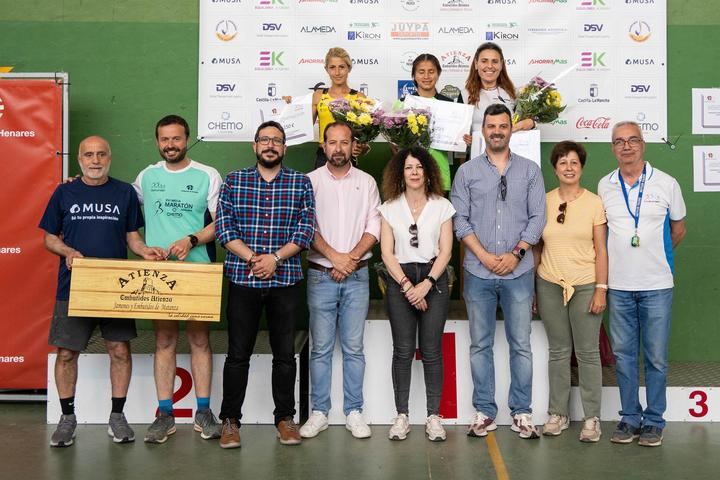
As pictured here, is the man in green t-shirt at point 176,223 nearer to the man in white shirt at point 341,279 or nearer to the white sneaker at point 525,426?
the man in white shirt at point 341,279

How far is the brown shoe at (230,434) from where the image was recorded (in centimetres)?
404

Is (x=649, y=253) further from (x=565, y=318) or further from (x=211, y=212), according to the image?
(x=211, y=212)

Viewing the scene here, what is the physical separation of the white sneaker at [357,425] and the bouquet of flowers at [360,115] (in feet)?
5.29

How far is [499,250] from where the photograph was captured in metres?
4.20

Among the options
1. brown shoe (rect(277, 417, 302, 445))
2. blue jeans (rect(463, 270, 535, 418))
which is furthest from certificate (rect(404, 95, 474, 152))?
brown shoe (rect(277, 417, 302, 445))

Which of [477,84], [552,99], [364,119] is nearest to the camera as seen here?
[364,119]

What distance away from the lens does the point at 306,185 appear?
13.7 ft

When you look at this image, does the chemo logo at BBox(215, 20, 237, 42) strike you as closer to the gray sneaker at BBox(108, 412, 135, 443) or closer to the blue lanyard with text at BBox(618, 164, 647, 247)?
the gray sneaker at BBox(108, 412, 135, 443)

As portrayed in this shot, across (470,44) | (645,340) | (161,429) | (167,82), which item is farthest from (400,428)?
(167,82)

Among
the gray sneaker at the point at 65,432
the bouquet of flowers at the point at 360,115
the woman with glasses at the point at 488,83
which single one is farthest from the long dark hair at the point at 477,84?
the gray sneaker at the point at 65,432

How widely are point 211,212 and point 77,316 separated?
2.92 feet

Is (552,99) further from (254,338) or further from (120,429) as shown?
(120,429)

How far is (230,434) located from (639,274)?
231 centimetres

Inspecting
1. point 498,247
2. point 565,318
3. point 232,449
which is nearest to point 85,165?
point 232,449
